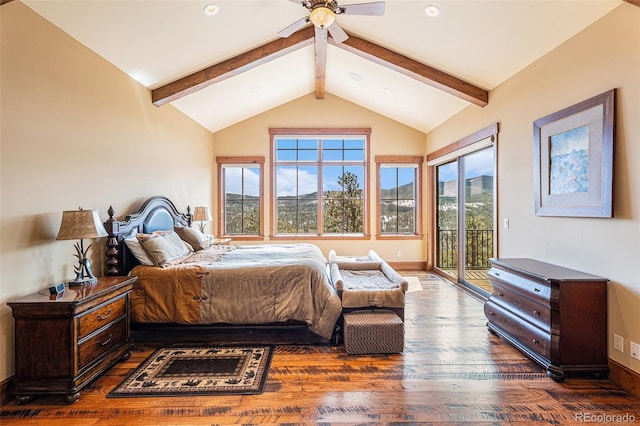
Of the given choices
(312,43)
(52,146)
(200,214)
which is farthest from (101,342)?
(312,43)

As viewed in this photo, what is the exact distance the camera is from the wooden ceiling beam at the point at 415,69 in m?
4.28

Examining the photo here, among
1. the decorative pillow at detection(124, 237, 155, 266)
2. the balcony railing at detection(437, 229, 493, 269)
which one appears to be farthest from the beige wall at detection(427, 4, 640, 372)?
the decorative pillow at detection(124, 237, 155, 266)

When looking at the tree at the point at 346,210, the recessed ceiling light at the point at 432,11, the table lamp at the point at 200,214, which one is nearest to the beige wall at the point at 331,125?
the tree at the point at 346,210

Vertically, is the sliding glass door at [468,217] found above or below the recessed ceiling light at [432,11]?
below

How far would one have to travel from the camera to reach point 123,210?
3.71m

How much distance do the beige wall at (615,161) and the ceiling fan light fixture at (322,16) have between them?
219cm

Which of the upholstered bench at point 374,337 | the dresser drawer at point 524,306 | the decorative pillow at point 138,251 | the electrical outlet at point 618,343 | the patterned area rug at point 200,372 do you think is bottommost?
the patterned area rug at point 200,372

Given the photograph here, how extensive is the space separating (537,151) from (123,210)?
15.0ft

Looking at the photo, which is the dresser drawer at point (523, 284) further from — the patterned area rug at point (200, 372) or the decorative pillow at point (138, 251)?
the decorative pillow at point (138, 251)

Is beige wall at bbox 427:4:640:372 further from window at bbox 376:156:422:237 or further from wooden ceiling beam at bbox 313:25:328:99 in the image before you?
window at bbox 376:156:422:237

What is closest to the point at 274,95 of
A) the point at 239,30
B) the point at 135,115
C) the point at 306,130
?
the point at 306,130

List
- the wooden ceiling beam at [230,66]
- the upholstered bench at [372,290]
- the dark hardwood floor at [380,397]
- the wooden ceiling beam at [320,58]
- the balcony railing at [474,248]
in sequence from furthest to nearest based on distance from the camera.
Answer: the balcony railing at [474,248] → the wooden ceiling beam at [230,66] → the wooden ceiling beam at [320,58] → the upholstered bench at [372,290] → the dark hardwood floor at [380,397]

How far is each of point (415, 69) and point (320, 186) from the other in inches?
126

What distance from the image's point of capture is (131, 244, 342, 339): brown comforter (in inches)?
124
